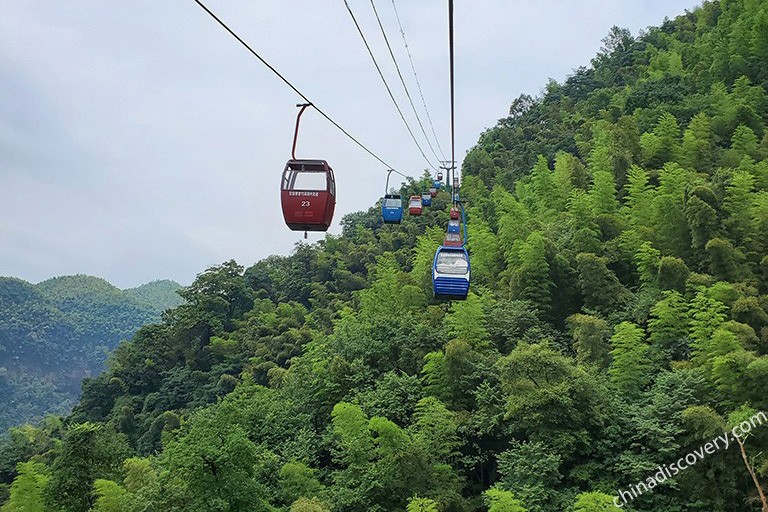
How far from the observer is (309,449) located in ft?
64.8

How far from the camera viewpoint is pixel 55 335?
109 metres

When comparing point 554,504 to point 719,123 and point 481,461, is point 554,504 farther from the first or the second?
point 719,123

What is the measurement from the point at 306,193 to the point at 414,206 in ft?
51.0

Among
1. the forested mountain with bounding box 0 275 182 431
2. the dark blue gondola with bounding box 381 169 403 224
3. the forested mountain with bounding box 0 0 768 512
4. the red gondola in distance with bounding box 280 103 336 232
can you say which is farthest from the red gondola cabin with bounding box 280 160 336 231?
the forested mountain with bounding box 0 275 182 431

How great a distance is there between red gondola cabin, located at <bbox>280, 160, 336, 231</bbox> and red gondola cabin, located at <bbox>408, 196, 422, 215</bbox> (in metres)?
15.0

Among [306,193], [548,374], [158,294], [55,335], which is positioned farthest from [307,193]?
[158,294]

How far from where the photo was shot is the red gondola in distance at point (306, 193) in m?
8.64

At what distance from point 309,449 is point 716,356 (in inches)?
460

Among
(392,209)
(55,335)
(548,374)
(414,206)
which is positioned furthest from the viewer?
(55,335)

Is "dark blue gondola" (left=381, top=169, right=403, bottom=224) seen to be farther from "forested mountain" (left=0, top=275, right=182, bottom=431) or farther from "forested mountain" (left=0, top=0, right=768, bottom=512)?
"forested mountain" (left=0, top=275, right=182, bottom=431)

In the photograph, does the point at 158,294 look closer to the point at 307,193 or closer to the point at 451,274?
the point at 451,274

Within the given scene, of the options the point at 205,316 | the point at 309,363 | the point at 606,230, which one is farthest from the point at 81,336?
the point at 606,230

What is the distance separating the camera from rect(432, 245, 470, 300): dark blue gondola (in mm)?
13664

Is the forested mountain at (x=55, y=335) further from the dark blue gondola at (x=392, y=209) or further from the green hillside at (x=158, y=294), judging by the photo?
the dark blue gondola at (x=392, y=209)
